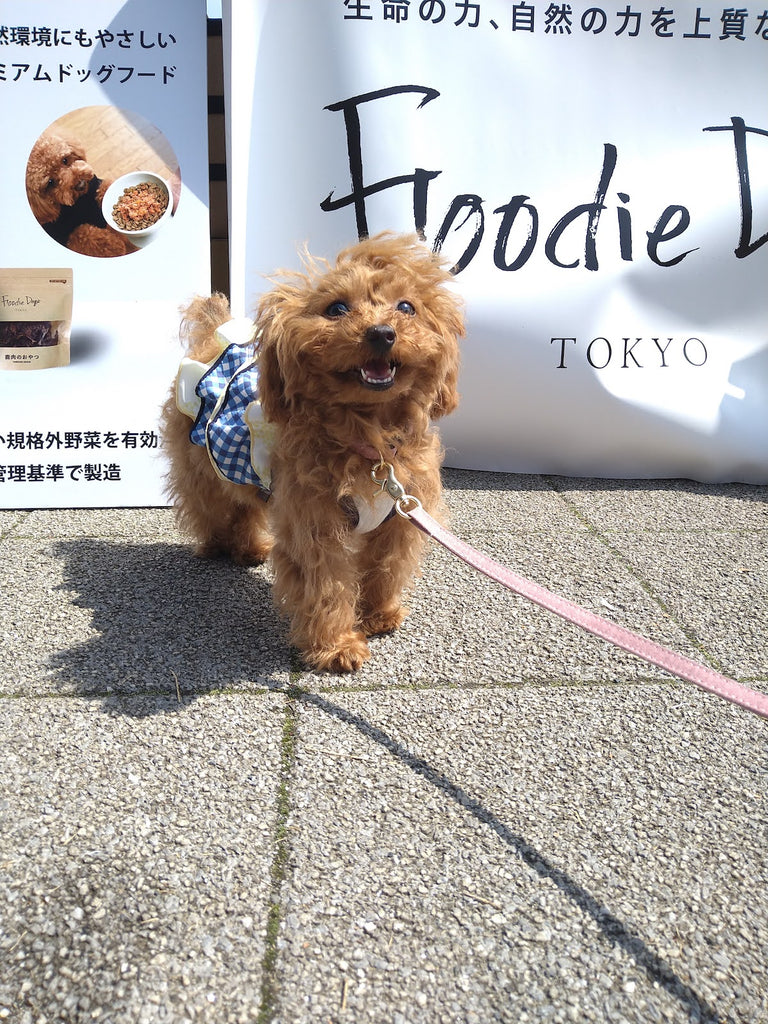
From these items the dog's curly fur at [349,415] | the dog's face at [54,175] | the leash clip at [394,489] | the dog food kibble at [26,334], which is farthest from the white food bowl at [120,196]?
the leash clip at [394,489]

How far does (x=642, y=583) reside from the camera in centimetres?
363

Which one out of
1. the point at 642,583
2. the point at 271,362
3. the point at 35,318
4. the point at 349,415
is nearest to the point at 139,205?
the point at 35,318

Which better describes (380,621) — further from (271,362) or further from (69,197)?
(69,197)

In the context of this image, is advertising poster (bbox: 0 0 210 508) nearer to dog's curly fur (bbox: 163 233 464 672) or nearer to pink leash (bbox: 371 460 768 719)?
dog's curly fur (bbox: 163 233 464 672)

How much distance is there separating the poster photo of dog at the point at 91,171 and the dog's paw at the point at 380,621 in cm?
247

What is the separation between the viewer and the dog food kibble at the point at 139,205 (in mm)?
4230

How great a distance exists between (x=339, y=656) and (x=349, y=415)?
2.86 ft

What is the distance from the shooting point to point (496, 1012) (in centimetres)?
165

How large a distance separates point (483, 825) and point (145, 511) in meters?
2.94

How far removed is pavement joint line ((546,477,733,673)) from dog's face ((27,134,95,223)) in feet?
10.3

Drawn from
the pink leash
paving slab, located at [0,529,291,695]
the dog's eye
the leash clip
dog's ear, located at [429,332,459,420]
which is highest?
the dog's eye

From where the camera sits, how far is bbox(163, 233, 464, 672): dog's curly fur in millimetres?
2451

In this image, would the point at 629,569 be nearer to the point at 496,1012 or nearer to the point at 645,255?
the point at 645,255

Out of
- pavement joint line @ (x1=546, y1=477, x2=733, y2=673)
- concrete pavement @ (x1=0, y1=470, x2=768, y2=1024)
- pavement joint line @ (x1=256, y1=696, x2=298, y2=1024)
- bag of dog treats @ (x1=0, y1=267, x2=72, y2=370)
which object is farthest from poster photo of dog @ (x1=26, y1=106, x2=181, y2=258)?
pavement joint line @ (x1=256, y1=696, x2=298, y2=1024)
